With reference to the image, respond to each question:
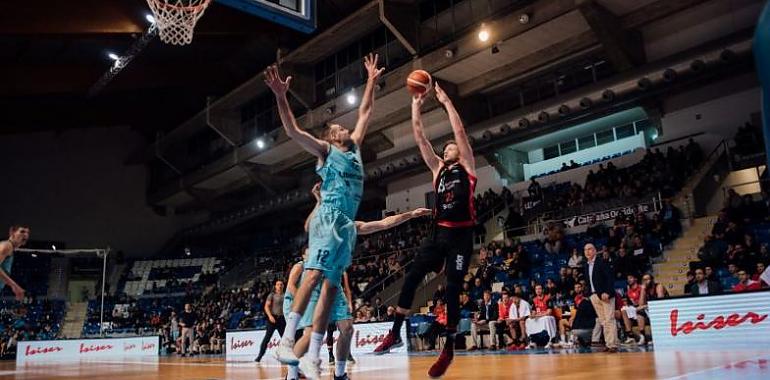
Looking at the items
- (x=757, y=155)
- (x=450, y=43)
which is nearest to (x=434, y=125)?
(x=450, y=43)

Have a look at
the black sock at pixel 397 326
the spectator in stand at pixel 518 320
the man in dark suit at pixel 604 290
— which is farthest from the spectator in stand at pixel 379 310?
the black sock at pixel 397 326

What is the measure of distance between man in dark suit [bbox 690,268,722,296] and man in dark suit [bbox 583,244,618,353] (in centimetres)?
320

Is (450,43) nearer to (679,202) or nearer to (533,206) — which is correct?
(533,206)

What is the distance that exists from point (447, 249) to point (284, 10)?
15.8 feet

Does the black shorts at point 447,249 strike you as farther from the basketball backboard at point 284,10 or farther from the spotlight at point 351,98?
the spotlight at point 351,98

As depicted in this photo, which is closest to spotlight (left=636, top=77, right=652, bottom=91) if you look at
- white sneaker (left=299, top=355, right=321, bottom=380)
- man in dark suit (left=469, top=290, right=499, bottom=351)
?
man in dark suit (left=469, top=290, right=499, bottom=351)

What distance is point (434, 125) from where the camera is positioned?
75.8ft

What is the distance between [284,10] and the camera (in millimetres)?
8133

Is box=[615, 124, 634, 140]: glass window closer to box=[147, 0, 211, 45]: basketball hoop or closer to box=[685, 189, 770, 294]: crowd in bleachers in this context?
box=[685, 189, 770, 294]: crowd in bleachers

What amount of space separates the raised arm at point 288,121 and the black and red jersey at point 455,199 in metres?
1.21

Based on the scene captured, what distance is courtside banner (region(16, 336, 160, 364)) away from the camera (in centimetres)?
1947

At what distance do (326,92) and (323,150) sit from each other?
823 inches

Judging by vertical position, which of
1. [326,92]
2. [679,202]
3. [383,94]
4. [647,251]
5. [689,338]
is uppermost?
[326,92]

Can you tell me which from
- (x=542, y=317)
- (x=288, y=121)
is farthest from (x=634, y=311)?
(x=288, y=121)
